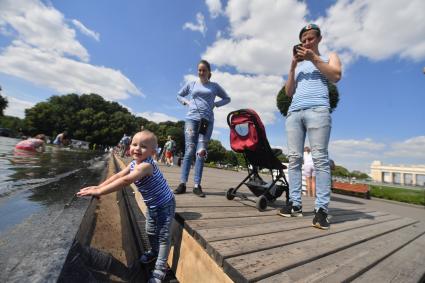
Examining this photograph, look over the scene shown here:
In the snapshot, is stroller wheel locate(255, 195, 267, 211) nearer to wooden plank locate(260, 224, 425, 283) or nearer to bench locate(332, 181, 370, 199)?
wooden plank locate(260, 224, 425, 283)

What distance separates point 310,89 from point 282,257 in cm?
211

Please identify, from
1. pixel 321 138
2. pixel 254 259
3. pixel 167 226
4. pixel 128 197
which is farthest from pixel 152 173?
pixel 128 197

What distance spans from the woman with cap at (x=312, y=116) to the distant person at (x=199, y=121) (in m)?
1.21

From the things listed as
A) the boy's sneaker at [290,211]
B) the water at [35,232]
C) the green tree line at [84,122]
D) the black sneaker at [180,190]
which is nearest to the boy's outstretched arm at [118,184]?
the water at [35,232]

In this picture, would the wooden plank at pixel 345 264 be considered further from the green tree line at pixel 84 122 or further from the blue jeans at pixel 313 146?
the green tree line at pixel 84 122

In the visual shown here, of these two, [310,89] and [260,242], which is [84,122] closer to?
[310,89]

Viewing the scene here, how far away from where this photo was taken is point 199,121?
3865mm

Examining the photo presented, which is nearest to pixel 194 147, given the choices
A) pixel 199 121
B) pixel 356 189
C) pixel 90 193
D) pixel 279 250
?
pixel 199 121

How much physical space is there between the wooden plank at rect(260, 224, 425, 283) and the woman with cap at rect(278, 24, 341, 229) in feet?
1.67

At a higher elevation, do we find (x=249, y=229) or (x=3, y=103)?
(x=3, y=103)

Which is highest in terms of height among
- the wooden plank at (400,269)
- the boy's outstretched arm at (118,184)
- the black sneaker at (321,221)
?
the boy's outstretched arm at (118,184)

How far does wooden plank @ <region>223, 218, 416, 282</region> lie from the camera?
1496 millimetres

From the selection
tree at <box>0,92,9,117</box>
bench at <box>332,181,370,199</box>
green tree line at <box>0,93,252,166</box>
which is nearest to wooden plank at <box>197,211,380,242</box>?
bench at <box>332,181,370,199</box>

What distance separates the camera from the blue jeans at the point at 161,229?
87.8 inches
